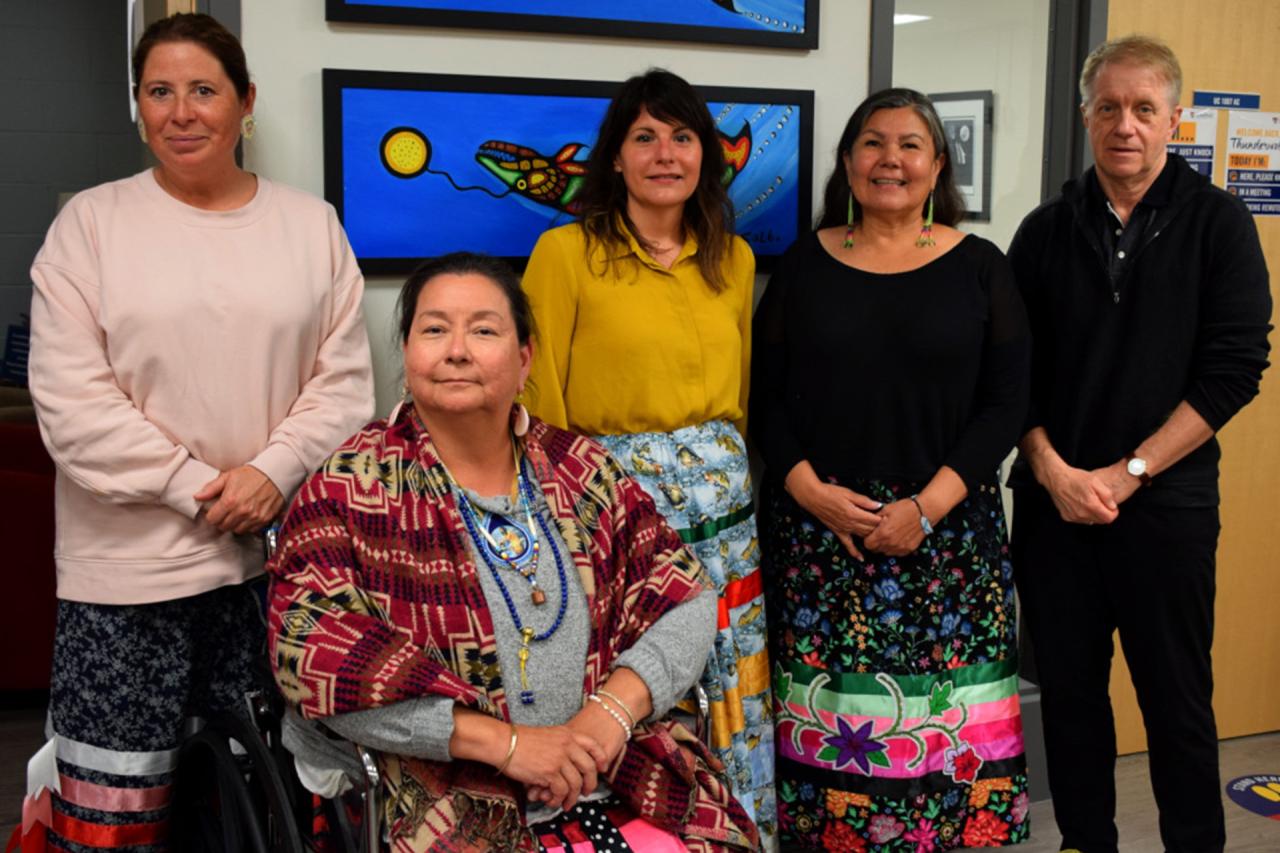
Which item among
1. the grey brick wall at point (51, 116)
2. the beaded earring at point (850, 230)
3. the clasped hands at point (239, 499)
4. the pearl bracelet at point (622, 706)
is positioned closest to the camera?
the pearl bracelet at point (622, 706)

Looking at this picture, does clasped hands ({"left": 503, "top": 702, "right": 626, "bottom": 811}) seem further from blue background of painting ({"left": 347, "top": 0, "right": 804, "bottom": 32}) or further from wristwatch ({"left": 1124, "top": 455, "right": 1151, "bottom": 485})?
blue background of painting ({"left": 347, "top": 0, "right": 804, "bottom": 32})

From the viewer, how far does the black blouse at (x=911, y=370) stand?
7.77ft

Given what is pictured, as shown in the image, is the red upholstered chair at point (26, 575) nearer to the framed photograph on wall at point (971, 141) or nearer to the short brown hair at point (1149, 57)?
the framed photograph on wall at point (971, 141)

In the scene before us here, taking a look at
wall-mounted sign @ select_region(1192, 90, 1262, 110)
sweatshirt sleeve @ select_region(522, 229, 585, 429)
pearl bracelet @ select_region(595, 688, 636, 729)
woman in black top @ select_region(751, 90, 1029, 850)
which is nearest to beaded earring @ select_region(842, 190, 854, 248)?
woman in black top @ select_region(751, 90, 1029, 850)

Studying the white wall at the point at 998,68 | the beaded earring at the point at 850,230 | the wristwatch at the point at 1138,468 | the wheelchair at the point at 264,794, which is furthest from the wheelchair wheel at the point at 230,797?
the white wall at the point at 998,68

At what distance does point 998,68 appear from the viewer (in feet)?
10.2

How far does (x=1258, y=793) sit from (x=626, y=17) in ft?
7.90

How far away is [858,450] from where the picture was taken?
2.40 metres

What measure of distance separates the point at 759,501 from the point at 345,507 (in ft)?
3.90

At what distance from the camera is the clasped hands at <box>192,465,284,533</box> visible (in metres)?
1.97

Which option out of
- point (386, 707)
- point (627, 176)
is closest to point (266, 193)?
point (627, 176)

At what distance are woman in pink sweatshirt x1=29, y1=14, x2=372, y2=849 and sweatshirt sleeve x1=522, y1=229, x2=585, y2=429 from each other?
Answer: 0.39 meters

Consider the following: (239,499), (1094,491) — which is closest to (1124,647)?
(1094,491)

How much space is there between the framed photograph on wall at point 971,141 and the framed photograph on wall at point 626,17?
519 mm
